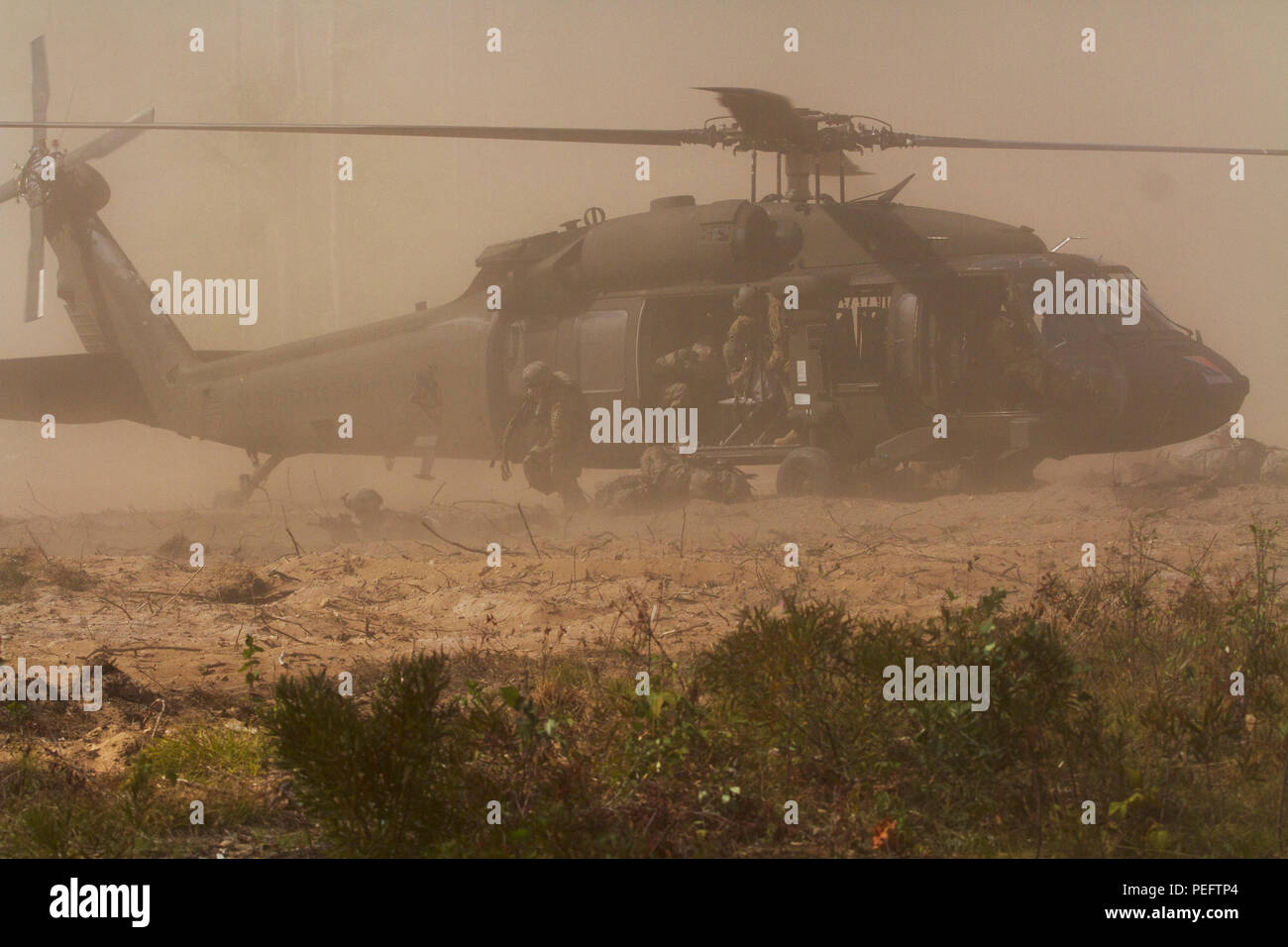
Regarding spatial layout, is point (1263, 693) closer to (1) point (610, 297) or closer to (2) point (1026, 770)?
(2) point (1026, 770)

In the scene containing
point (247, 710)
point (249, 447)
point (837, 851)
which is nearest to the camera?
point (837, 851)

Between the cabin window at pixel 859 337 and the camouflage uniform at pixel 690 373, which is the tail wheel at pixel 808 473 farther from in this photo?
the camouflage uniform at pixel 690 373

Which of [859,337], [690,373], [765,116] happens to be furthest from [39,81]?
[859,337]

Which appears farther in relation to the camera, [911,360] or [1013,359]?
[911,360]

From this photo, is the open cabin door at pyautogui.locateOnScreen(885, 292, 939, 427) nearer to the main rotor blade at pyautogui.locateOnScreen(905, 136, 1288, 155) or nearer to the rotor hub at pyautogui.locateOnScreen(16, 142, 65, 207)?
the main rotor blade at pyautogui.locateOnScreen(905, 136, 1288, 155)

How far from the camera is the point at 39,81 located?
44.1 ft

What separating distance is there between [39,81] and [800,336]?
9521 mm

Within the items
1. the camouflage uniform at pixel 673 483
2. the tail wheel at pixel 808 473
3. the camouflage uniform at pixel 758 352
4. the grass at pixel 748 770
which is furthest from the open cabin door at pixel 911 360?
the grass at pixel 748 770

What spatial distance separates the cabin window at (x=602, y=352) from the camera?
38.2 ft

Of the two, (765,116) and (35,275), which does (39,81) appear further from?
(765,116)

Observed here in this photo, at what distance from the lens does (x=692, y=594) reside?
8234 mm

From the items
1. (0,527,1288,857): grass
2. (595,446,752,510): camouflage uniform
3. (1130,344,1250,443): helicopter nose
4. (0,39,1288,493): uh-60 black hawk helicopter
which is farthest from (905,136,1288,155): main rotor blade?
(0,527,1288,857): grass

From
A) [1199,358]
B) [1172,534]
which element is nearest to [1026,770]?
[1172,534]
